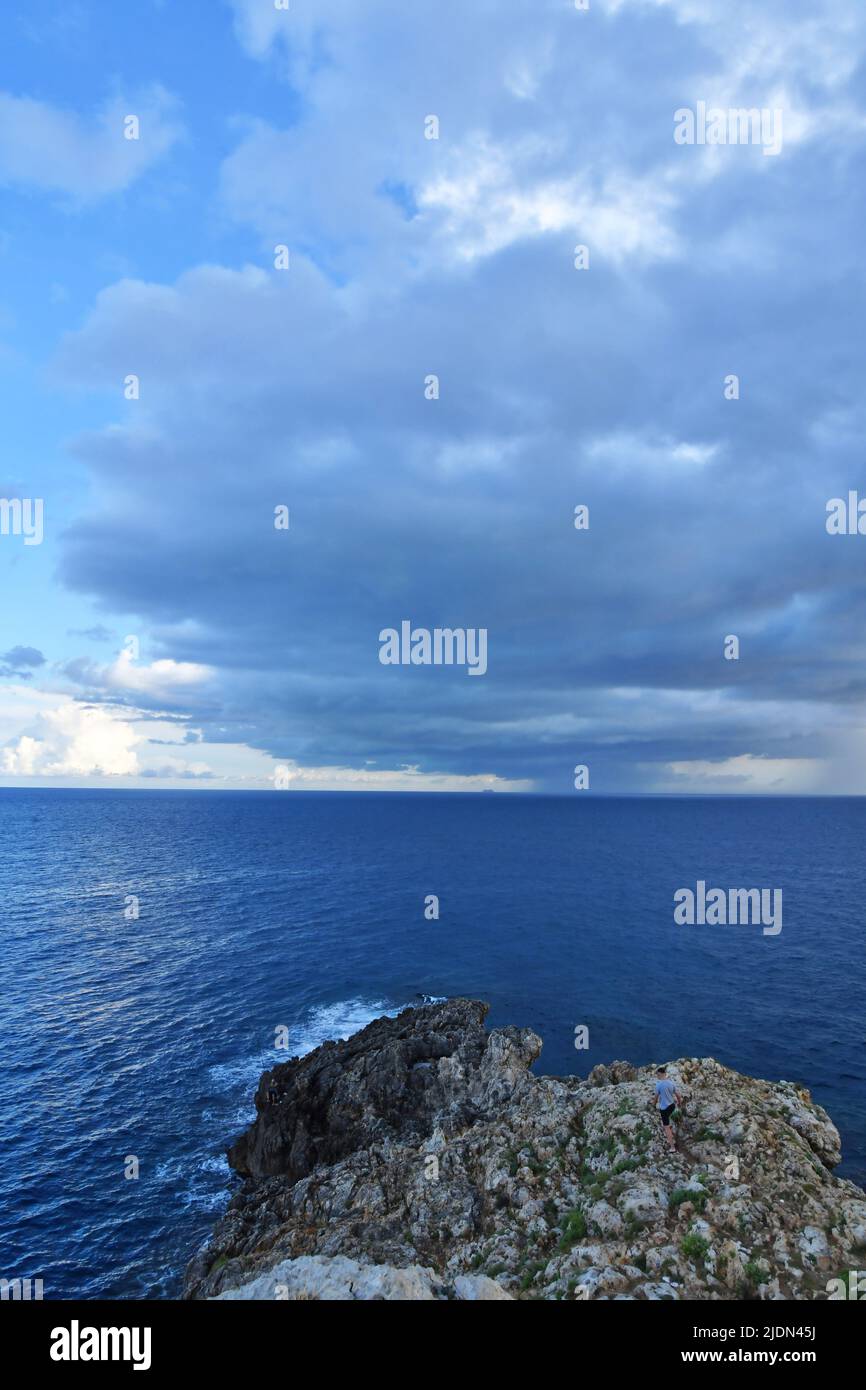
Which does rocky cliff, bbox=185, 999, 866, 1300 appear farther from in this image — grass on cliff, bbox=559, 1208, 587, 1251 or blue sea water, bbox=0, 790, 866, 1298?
blue sea water, bbox=0, 790, 866, 1298

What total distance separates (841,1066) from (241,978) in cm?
5479

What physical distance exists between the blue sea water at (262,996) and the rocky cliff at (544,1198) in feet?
24.6

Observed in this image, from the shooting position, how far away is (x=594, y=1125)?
85.5 feet

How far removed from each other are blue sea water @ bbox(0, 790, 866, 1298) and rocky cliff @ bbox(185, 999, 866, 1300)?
296 inches

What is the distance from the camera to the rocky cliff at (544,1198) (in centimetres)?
1816

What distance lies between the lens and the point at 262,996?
61500 millimetres

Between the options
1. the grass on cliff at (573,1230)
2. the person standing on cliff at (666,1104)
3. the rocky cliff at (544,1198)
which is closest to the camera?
the rocky cliff at (544,1198)

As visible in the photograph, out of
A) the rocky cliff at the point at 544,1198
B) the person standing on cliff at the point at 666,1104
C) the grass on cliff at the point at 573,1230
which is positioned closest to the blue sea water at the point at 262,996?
the rocky cliff at the point at 544,1198

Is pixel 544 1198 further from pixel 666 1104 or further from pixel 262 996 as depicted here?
pixel 262 996

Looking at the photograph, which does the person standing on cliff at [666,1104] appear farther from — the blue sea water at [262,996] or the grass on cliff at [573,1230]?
the blue sea water at [262,996]

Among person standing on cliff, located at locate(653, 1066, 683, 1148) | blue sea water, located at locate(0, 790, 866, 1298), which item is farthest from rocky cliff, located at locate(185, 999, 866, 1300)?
blue sea water, located at locate(0, 790, 866, 1298)

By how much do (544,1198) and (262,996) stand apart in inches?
1779
